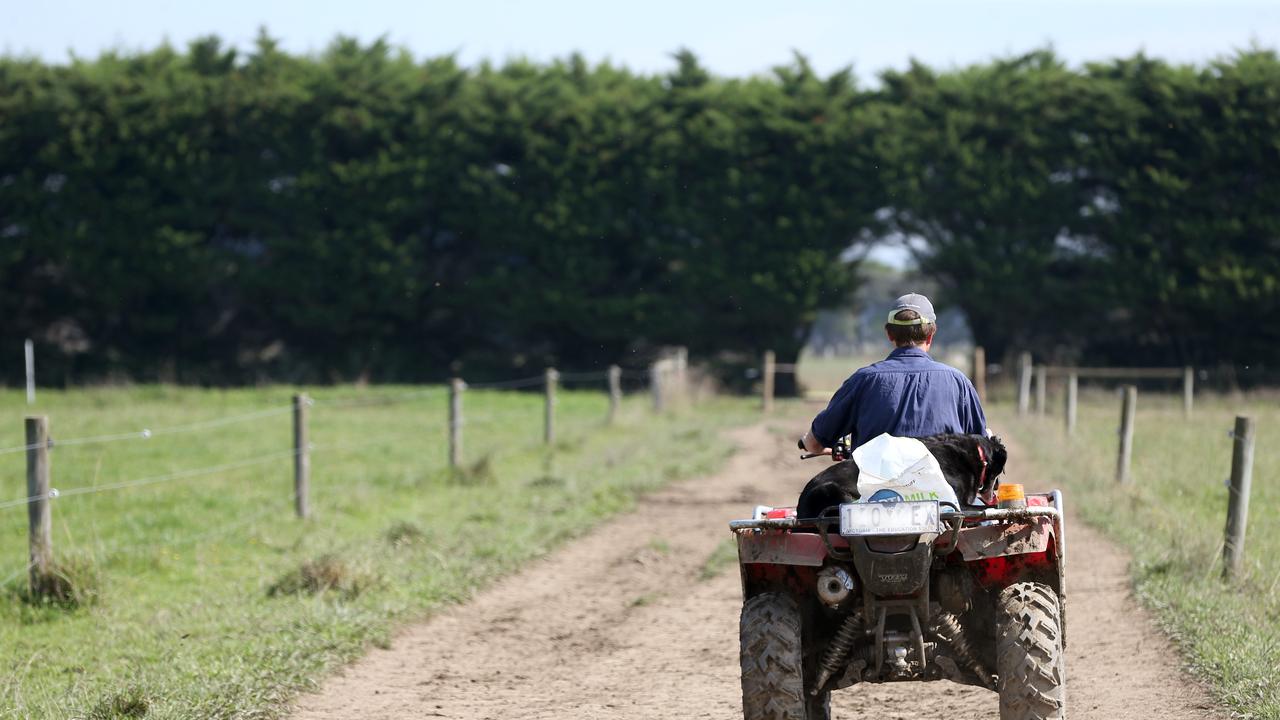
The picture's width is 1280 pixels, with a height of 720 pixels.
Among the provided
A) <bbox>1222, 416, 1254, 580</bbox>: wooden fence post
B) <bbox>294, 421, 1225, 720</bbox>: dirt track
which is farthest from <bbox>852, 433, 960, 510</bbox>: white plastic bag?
<bbox>1222, 416, 1254, 580</bbox>: wooden fence post

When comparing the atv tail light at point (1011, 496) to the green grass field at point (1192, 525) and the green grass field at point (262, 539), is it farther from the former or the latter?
the green grass field at point (262, 539)

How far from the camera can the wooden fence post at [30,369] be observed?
28.4m

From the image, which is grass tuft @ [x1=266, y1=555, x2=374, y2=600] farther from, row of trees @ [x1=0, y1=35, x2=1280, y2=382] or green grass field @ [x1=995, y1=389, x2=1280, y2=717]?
row of trees @ [x1=0, y1=35, x2=1280, y2=382]

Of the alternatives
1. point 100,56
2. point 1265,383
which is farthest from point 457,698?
point 100,56

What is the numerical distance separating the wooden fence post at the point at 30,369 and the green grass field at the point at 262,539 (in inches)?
168

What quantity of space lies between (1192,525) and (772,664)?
7001 mm

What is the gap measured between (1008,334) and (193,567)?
80.1ft

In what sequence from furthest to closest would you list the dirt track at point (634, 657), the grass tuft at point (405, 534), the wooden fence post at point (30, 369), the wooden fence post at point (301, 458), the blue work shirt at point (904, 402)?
the wooden fence post at point (30, 369) < the wooden fence post at point (301, 458) < the grass tuft at point (405, 534) < the dirt track at point (634, 657) < the blue work shirt at point (904, 402)

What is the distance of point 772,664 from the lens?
18.0 feet

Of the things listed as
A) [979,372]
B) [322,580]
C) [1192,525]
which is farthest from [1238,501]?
[979,372]

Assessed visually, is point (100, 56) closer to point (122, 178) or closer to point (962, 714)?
point (122, 178)

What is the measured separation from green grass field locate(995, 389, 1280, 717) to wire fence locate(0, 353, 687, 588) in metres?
6.64

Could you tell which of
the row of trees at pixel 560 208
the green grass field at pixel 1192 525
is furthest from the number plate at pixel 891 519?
the row of trees at pixel 560 208

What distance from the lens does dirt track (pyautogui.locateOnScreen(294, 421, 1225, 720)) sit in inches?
270
